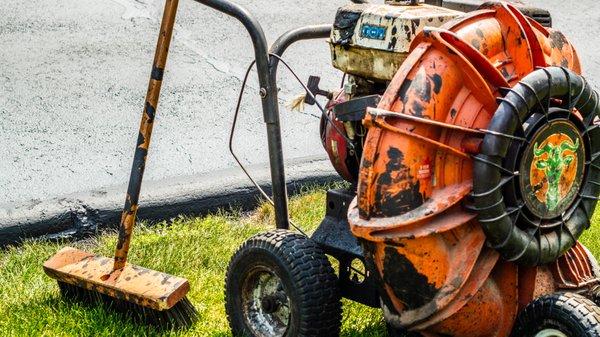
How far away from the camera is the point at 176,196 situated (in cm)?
492

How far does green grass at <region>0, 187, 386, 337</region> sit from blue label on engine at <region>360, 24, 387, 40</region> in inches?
44.3

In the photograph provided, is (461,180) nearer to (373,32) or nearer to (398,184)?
(398,184)

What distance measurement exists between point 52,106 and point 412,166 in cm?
337

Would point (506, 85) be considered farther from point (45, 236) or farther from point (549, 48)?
point (45, 236)

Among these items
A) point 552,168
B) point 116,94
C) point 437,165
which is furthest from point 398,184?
point 116,94

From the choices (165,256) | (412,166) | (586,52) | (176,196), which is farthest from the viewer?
→ (586,52)

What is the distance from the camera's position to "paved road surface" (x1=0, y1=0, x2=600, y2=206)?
525 centimetres

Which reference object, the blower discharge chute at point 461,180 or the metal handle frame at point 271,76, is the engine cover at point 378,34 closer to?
the blower discharge chute at point 461,180

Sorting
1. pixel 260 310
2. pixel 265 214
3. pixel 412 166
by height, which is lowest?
pixel 265 214

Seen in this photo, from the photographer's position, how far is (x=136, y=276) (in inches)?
150

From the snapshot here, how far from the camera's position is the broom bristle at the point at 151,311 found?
3.71m

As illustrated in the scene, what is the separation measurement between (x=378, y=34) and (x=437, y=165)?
55 centimetres

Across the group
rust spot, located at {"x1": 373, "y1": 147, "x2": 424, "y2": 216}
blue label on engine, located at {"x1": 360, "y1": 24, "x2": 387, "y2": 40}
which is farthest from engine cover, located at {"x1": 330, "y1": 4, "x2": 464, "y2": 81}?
rust spot, located at {"x1": 373, "y1": 147, "x2": 424, "y2": 216}

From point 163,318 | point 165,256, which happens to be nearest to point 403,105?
point 163,318
